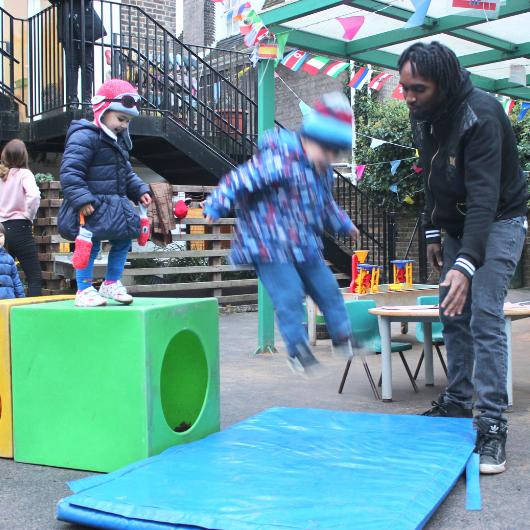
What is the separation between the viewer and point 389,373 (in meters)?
5.22

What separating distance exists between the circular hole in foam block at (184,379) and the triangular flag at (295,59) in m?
4.07

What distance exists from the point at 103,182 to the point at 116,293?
28.6 inches

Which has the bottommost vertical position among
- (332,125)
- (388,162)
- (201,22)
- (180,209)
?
(180,209)

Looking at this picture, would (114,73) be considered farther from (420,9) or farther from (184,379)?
(184,379)

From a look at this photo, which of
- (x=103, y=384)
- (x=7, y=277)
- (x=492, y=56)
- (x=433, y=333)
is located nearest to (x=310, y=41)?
(x=492, y=56)

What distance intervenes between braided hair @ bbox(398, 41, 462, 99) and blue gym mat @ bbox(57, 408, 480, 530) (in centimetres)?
175

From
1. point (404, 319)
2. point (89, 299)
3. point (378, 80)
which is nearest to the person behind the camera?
point (89, 299)

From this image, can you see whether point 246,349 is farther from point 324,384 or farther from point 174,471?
point 174,471

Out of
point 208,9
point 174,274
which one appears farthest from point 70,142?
point 208,9

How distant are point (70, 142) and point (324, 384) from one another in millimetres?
2809

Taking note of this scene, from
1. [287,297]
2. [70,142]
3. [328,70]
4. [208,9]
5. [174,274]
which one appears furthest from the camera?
[208,9]

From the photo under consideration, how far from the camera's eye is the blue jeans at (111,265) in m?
4.41

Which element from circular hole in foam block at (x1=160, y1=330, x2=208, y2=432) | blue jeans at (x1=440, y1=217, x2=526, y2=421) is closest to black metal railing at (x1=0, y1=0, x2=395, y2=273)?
circular hole in foam block at (x1=160, y1=330, x2=208, y2=432)

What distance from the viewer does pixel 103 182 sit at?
15.0 ft
